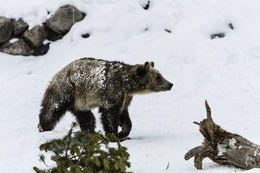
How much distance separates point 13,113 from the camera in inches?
447

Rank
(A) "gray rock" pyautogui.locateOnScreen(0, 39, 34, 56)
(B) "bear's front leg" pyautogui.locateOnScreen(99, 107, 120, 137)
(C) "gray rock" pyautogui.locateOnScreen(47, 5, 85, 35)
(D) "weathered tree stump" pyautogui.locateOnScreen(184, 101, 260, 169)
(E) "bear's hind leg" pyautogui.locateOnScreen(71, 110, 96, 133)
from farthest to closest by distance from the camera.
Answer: (C) "gray rock" pyautogui.locateOnScreen(47, 5, 85, 35), (A) "gray rock" pyautogui.locateOnScreen(0, 39, 34, 56), (E) "bear's hind leg" pyautogui.locateOnScreen(71, 110, 96, 133), (B) "bear's front leg" pyautogui.locateOnScreen(99, 107, 120, 137), (D) "weathered tree stump" pyautogui.locateOnScreen(184, 101, 260, 169)

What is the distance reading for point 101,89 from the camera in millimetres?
8680

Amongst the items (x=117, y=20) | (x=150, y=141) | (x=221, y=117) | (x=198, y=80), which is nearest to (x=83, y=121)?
(x=150, y=141)

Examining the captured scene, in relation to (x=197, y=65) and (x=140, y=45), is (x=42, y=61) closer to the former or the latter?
(x=140, y=45)

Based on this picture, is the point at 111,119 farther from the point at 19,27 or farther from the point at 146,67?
the point at 19,27

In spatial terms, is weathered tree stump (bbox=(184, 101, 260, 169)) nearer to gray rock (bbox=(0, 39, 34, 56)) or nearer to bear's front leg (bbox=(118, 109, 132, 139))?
bear's front leg (bbox=(118, 109, 132, 139))

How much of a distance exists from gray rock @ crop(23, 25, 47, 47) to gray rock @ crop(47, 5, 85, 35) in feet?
1.28

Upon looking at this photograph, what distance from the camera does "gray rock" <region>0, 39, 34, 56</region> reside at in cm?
1591

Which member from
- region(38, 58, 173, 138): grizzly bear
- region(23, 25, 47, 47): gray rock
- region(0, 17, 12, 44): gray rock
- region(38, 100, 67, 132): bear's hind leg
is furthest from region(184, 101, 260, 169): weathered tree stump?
region(0, 17, 12, 44): gray rock

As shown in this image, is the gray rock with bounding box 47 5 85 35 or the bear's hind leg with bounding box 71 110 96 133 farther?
the gray rock with bounding box 47 5 85 35

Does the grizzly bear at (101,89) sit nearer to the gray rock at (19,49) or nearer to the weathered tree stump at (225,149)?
the weathered tree stump at (225,149)

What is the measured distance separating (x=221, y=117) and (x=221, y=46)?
4.61 metres

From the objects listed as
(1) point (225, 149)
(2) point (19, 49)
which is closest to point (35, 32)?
(2) point (19, 49)

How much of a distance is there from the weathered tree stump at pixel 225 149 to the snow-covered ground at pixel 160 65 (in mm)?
1225
